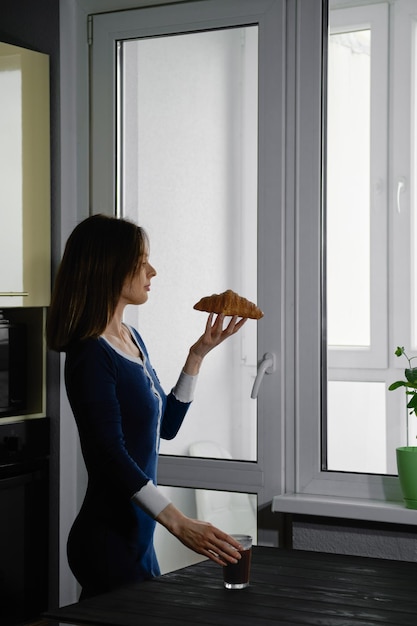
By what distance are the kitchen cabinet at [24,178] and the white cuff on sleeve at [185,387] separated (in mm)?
726

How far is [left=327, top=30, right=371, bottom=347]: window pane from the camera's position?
2.75m

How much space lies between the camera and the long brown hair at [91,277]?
2.08 m

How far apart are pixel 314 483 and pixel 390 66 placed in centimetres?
124

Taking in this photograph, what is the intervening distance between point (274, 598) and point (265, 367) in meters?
1.15

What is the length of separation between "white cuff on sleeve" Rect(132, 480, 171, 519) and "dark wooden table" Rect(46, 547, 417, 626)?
14cm

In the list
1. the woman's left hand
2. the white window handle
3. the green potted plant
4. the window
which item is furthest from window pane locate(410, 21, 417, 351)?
the woman's left hand

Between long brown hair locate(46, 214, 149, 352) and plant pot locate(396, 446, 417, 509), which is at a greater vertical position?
long brown hair locate(46, 214, 149, 352)

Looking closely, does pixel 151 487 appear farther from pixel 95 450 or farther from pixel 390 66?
pixel 390 66

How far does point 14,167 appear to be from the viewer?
2.88m

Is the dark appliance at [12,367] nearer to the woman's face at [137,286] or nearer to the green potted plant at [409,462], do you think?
the woman's face at [137,286]

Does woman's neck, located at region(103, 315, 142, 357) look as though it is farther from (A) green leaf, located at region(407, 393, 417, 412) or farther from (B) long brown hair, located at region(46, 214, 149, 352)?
(A) green leaf, located at region(407, 393, 417, 412)

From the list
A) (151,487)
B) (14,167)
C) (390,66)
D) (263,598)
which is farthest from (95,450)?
(390,66)

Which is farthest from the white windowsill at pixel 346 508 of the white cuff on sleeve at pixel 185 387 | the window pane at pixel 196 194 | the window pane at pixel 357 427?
the white cuff on sleeve at pixel 185 387

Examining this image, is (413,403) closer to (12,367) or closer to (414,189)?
(414,189)
